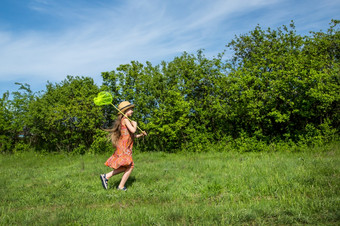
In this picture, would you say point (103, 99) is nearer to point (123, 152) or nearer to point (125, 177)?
point (123, 152)

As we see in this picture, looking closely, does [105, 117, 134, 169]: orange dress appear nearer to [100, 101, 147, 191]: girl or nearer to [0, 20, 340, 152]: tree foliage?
[100, 101, 147, 191]: girl

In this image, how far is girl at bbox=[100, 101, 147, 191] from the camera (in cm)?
655

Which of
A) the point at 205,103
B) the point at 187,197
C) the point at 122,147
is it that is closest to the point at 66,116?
the point at 205,103

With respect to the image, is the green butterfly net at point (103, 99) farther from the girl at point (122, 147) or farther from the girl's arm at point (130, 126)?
the girl's arm at point (130, 126)

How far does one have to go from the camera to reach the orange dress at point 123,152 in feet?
21.5

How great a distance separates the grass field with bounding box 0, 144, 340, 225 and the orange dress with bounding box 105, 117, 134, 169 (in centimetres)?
58

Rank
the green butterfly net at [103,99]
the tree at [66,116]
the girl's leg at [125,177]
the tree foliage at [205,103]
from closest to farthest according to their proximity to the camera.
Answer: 1. the girl's leg at [125,177]
2. the green butterfly net at [103,99]
3. the tree foliage at [205,103]
4. the tree at [66,116]

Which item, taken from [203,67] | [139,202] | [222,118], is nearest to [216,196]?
[139,202]

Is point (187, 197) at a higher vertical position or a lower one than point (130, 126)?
lower

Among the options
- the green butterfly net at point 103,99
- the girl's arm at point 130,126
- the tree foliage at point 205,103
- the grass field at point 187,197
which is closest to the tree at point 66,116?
the tree foliage at point 205,103

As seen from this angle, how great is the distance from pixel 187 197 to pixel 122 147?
6.36 feet

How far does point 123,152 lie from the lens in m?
6.66

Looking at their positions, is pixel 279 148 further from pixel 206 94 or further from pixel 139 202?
pixel 139 202

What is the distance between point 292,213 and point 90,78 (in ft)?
46.1
